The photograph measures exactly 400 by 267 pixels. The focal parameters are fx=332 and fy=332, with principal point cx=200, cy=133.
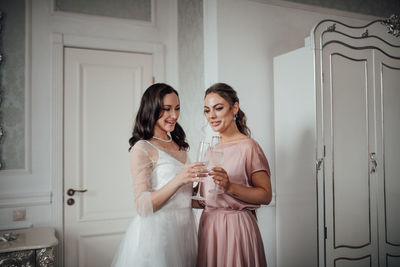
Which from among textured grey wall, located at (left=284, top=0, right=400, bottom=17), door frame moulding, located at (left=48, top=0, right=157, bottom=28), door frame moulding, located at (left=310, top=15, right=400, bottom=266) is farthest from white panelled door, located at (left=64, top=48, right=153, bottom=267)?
textured grey wall, located at (left=284, top=0, right=400, bottom=17)

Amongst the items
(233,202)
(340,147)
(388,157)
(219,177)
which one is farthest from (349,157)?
(219,177)

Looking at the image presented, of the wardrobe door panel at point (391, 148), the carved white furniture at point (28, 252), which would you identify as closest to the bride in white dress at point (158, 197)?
the carved white furniture at point (28, 252)

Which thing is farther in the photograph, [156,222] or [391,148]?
[391,148]

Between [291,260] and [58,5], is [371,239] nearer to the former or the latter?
[291,260]

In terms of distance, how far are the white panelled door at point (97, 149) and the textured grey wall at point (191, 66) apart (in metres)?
0.44

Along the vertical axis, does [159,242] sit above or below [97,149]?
below

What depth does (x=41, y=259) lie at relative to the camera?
7.30 feet

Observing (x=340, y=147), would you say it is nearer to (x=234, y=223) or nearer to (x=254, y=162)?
(x=254, y=162)

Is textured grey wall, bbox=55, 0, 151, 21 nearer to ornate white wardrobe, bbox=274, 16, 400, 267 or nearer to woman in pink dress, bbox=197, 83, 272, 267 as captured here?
ornate white wardrobe, bbox=274, 16, 400, 267

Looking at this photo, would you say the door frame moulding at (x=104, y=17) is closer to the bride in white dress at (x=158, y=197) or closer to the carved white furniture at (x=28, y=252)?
the bride in white dress at (x=158, y=197)

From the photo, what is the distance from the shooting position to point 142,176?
1.55 meters

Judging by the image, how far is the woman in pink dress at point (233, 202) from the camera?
1595 mm

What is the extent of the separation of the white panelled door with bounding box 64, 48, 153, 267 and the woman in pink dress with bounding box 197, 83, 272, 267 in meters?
1.49

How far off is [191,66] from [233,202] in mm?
1594
